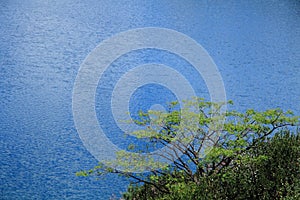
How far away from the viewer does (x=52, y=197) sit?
19.7 ft

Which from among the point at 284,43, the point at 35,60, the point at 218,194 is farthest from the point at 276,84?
the point at 218,194

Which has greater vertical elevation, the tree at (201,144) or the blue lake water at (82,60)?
the blue lake water at (82,60)

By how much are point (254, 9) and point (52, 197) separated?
5427mm

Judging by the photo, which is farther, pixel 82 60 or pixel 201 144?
pixel 82 60

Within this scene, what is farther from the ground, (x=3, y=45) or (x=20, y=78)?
(x=3, y=45)

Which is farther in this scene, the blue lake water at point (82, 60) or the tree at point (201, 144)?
the blue lake water at point (82, 60)

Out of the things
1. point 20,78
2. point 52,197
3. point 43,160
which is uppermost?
point 20,78

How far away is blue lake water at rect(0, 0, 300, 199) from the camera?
20.5 ft

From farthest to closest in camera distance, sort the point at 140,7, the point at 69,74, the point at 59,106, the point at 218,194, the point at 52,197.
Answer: the point at 140,7, the point at 69,74, the point at 59,106, the point at 52,197, the point at 218,194

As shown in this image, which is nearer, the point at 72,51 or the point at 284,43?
the point at 72,51

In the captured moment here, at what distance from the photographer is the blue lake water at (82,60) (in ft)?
20.5

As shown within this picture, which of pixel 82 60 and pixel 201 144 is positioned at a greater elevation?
pixel 82 60

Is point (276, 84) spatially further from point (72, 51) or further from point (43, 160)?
point (43, 160)

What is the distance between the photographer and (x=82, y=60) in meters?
7.98
